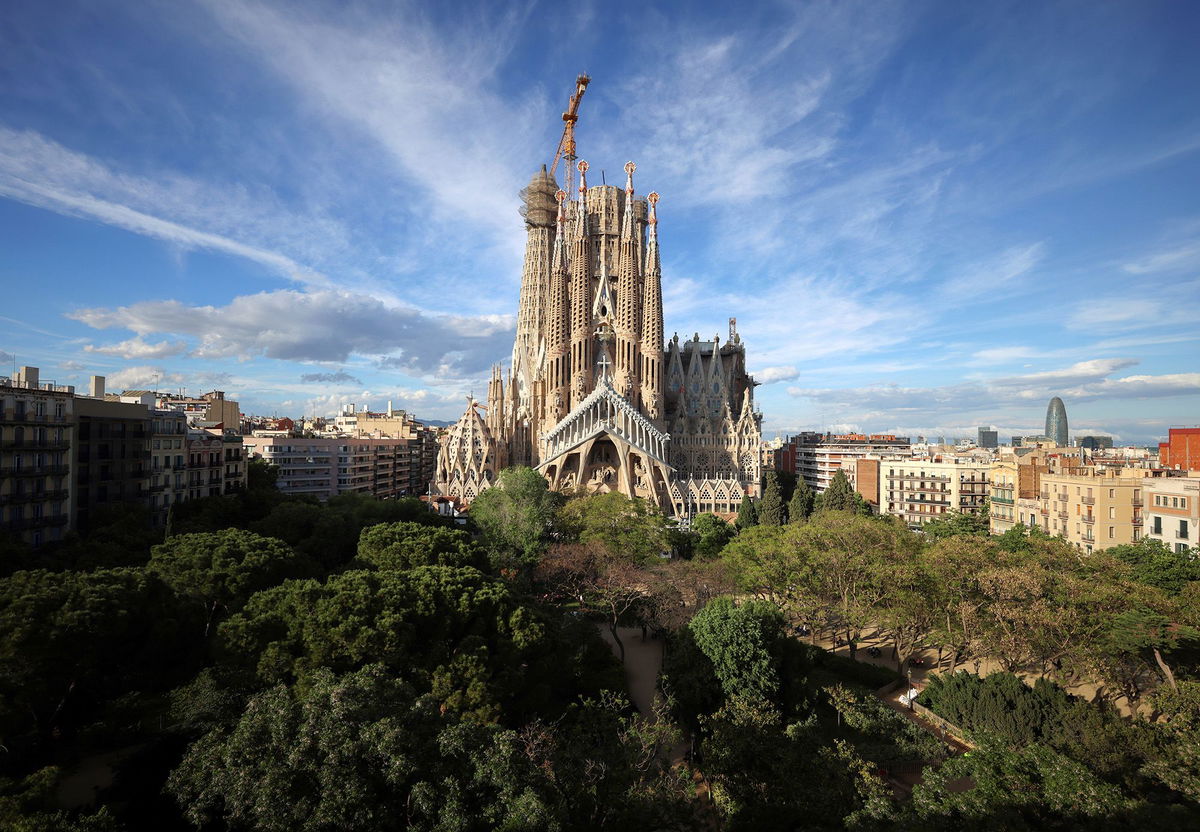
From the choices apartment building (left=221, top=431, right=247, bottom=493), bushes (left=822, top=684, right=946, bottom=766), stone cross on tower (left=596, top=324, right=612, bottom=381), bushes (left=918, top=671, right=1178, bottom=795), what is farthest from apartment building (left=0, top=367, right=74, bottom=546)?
stone cross on tower (left=596, top=324, right=612, bottom=381)

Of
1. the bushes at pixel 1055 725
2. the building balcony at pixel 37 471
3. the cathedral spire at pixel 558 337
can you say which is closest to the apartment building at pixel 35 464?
the building balcony at pixel 37 471

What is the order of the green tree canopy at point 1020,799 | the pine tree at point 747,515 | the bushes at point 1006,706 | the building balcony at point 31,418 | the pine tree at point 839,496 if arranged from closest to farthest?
the green tree canopy at point 1020,799 < the bushes at point 1006,706 < the building balcony at point 31,418 < the pine tree at point 839,496 < the pine tree at point 747,515

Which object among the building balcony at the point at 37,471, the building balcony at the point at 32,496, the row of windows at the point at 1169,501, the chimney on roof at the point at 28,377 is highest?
the chimney on roof at the point at 28,377

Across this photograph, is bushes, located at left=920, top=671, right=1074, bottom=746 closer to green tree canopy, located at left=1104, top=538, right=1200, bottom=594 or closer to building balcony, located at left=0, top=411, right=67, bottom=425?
green tree canopy, located at left=1104, top=538, right=1200, bottom=594

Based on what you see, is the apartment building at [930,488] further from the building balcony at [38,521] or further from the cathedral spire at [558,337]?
the building balcony at [38,521]

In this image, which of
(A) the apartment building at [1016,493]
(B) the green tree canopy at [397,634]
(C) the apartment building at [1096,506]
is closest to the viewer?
(B) the green tree canopy at [397,634]

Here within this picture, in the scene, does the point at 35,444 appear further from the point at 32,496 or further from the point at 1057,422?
the point at 1057,422
